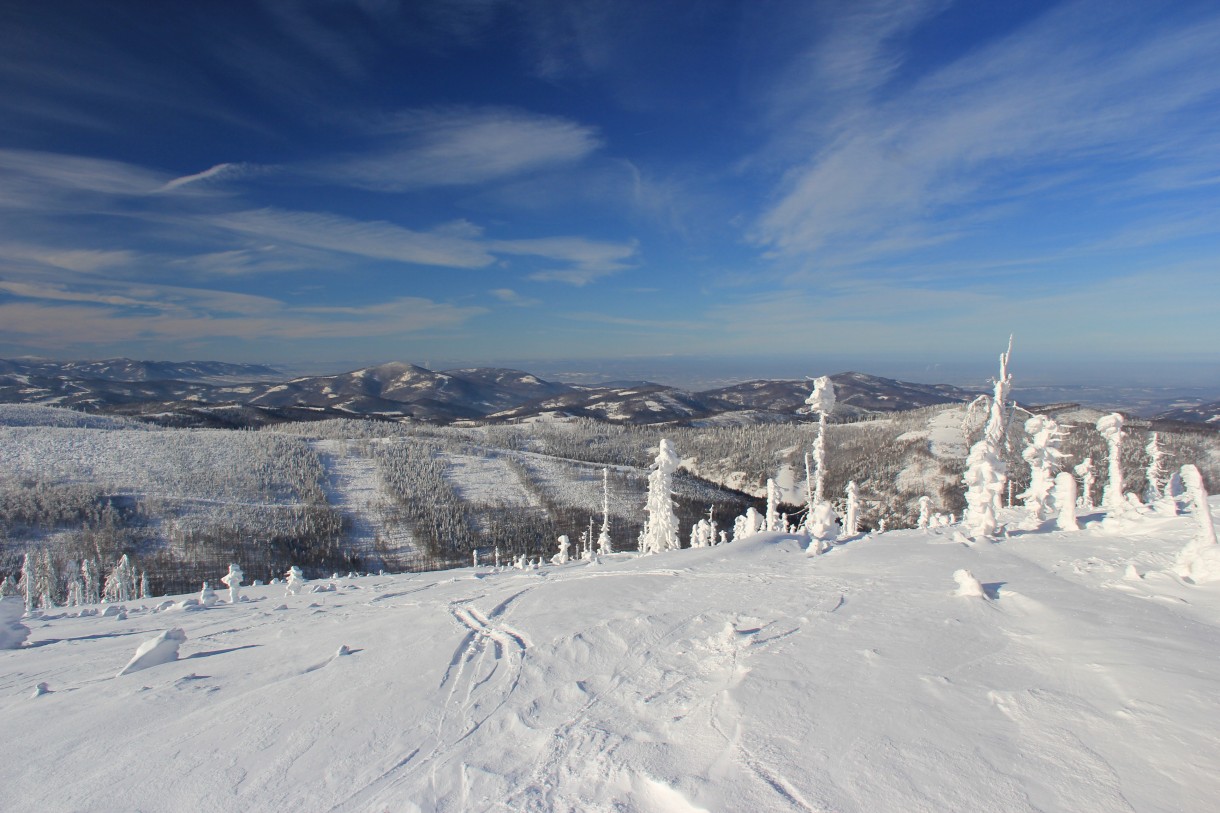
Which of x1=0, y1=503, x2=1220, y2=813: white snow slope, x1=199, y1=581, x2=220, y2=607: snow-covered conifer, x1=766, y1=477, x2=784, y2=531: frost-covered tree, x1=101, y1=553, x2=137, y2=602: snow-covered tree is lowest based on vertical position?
x1=101, y1=553, x2=137, y2=602: snow-covered tree

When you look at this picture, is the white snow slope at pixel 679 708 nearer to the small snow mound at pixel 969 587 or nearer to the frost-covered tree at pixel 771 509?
the small snow mound at pixel 969 587

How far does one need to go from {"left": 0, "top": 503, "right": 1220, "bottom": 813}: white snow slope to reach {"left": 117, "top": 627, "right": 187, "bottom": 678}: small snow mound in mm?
646

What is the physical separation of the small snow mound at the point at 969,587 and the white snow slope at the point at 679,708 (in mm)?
300

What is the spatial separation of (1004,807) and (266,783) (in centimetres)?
881

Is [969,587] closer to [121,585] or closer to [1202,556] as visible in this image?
[1202,556]

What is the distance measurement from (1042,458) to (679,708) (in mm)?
36009

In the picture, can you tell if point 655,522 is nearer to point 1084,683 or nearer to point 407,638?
point 407,638

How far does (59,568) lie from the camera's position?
4473 inches

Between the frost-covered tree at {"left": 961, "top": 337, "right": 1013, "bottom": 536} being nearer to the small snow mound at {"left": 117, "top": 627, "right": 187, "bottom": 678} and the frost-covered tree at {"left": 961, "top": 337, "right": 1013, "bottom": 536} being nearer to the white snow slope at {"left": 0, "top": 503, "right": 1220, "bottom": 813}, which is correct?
the white snow slope at {"left": 0, "top": 503, "right": 1220, "bottom": 813}

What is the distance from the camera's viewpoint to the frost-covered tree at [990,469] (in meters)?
24.1

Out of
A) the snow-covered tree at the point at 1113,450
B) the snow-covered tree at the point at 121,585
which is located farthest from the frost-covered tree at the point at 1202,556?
the snow-covered tree at the point at 121,585

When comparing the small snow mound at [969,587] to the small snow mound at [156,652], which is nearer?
the small snow mound at [156,652]

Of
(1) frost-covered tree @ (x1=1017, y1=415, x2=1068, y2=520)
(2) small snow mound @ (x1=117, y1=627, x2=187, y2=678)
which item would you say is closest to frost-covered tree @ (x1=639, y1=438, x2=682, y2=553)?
(1) frost-covered tree @ (x1=1017, y1=415, x2=1068, y2=520)

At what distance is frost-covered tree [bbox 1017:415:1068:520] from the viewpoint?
32.9m
